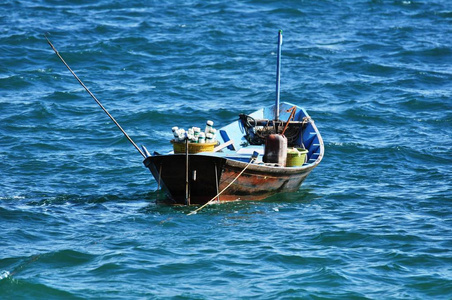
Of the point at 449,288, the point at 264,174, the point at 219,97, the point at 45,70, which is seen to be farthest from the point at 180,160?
the point at 45,70

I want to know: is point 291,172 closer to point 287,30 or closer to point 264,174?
point 264,174

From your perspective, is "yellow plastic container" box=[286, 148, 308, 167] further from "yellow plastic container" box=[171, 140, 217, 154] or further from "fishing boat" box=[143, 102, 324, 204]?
"yellow plastic container" box=[171, 140, 217, 154]

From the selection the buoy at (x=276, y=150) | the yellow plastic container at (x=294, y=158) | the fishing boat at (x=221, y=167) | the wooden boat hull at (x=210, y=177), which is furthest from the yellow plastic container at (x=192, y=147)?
the yellow plastic container at (x=294, y=158)

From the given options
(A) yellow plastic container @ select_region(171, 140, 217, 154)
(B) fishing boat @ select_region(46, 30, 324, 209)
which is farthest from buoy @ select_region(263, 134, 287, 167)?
(A) yellow plastic container @ select_region(171, 140, 217, 154)

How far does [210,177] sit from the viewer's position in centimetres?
1394

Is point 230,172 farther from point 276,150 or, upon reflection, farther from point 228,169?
point 276,150

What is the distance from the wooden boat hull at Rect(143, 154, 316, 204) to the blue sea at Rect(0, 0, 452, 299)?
1.15 feet

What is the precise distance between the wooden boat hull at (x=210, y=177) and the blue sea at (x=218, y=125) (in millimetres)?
350

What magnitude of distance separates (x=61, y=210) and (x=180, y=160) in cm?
258

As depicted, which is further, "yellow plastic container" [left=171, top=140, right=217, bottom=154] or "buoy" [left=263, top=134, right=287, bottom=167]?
"buoy" [left=263, top=134, right=287, bottom=167]

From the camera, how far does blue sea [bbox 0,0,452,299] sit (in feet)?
37.4

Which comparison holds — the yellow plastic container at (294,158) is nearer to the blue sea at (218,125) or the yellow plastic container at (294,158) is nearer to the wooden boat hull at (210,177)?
the wooden boat hull at (210,177)

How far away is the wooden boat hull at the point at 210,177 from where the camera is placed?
13.7 meters

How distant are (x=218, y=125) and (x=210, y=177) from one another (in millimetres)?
7672
